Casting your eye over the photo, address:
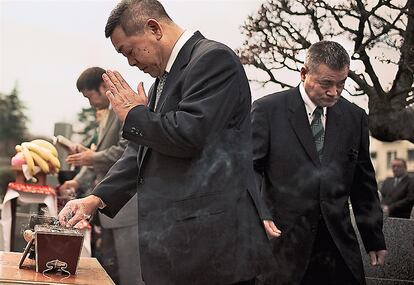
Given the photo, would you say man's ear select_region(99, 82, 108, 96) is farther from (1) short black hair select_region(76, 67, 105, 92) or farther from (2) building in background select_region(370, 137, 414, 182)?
(2) building in background select_region(370, 137, 414, 182)

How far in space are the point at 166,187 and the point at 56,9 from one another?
1580 millimetres

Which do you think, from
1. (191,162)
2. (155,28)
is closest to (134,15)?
(155,28)

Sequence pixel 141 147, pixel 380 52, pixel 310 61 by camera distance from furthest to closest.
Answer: pixel 380 52 → pixel 310 61 → pixel 141 147

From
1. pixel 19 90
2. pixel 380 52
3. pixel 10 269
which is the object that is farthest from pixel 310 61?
pixel 19 90

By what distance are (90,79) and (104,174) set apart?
375 millimetres

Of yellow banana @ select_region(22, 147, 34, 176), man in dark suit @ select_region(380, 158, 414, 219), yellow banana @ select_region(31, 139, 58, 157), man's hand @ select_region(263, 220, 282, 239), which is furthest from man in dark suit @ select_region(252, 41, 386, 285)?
yellow banana @ select_region(22, 147, 34, 176)

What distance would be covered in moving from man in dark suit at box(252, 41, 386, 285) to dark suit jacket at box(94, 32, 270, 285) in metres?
0.60

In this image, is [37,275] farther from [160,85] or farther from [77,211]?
[160,85]

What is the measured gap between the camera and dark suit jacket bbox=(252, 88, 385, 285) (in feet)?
9.16

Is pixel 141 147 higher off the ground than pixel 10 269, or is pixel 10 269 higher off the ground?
pixel 141 147

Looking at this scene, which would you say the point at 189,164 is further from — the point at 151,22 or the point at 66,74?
the point at 66,74

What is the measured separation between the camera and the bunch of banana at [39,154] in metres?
3.55

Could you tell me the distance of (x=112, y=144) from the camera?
10.8 ft

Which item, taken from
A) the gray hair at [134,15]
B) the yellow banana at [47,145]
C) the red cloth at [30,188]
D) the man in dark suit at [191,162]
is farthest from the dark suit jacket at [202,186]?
the red cloth at [30,188]
